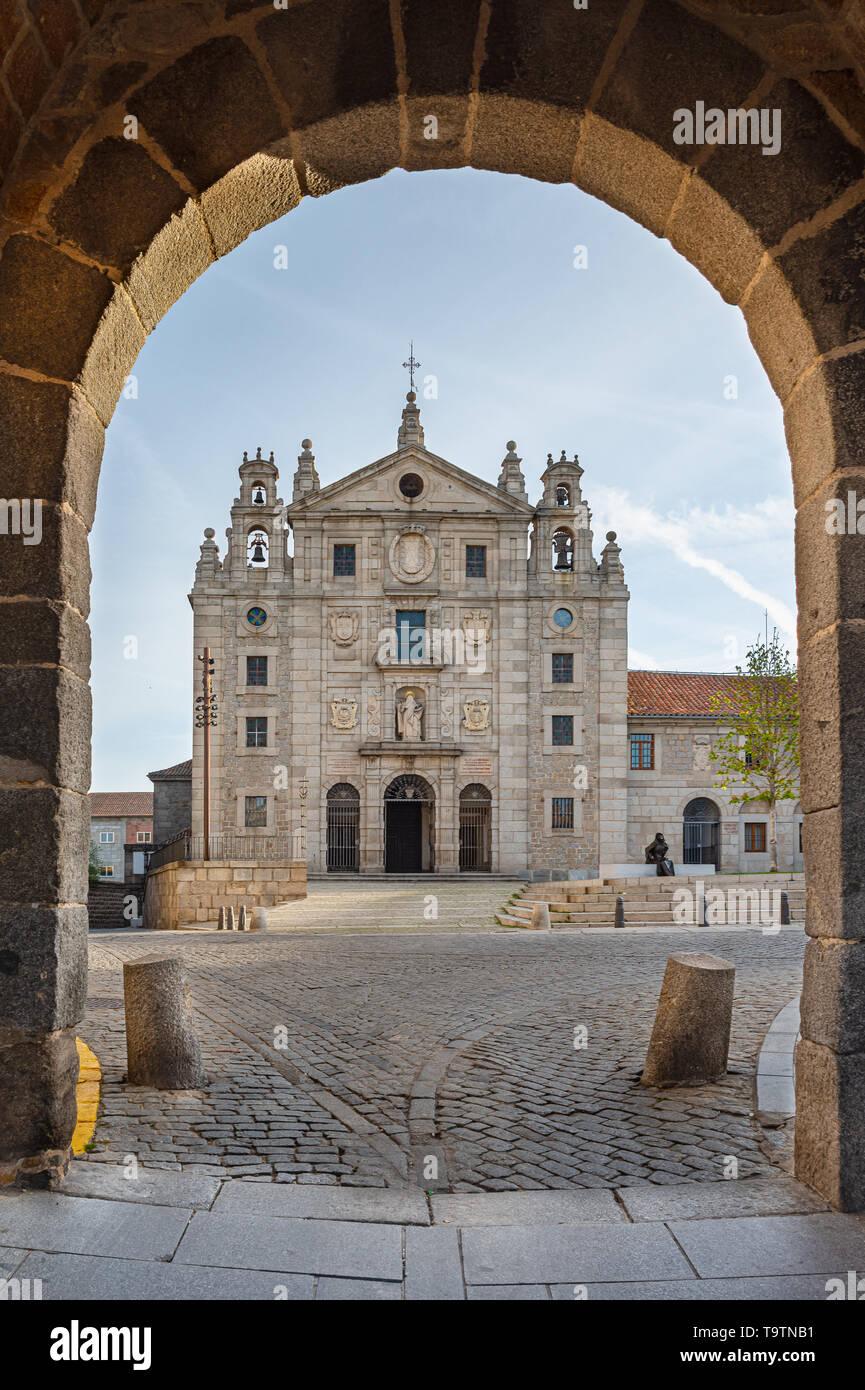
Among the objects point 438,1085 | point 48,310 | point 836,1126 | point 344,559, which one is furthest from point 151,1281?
point 344,559

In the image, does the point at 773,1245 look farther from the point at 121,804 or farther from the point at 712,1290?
the point at 121,804

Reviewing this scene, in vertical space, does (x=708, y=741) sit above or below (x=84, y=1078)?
above

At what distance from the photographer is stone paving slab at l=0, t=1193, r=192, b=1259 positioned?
2.99 metres

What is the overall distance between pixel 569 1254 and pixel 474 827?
100 ft

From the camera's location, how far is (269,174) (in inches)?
155

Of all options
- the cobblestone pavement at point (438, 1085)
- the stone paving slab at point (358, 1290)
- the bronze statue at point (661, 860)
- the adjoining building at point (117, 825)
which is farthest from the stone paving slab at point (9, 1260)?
the adjoining building at point (117, 825)

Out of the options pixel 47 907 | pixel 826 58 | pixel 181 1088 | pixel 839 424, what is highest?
pixel 826 58

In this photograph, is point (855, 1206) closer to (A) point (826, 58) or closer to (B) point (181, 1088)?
(B) point (181, 1088)

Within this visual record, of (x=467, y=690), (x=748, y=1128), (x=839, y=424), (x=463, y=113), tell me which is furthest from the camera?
(x=467, y=690)

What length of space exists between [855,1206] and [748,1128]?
126cm

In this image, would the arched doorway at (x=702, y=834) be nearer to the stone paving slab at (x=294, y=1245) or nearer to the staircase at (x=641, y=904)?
the staircase at (x=641, y=904)

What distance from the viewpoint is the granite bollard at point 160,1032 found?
5305mm

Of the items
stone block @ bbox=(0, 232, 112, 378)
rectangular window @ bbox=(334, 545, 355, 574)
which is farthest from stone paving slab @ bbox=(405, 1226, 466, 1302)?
rectangular window @ bbox=(334, 545, 355, 574)
